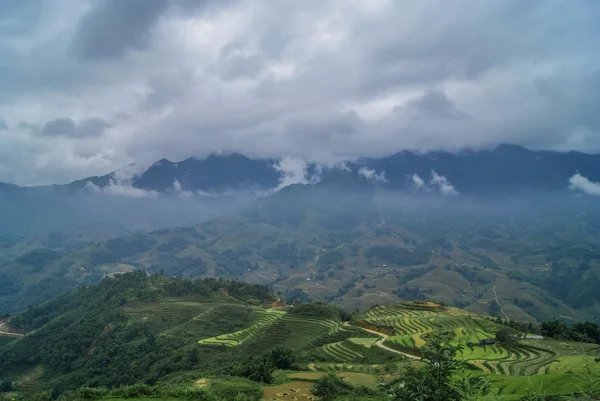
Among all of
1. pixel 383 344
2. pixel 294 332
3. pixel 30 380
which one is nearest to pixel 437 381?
pixel 383 344

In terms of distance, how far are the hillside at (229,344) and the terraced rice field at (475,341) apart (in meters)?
0.17

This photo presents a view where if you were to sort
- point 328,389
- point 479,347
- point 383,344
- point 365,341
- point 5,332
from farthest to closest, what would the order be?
point 5,332 → point 365,341 → point 383,344 → point 479,347 → point 328,389

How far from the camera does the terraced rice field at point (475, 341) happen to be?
1645 inches

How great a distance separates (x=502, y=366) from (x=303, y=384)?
71.1ft

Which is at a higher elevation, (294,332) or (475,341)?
(475,341)

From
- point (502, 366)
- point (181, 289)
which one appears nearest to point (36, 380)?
point (181, 289)

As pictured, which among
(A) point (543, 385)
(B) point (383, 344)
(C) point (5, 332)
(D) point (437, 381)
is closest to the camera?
(D) point (437, 381)

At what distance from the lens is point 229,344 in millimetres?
71000

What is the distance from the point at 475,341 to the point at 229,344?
39.2 m

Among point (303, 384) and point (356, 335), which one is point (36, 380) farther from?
point (303, 384)

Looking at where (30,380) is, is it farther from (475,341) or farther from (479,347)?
(479,347)

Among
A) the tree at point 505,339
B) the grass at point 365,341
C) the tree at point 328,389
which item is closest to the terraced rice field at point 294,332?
the grass at point 365,341

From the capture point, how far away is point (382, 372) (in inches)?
1559

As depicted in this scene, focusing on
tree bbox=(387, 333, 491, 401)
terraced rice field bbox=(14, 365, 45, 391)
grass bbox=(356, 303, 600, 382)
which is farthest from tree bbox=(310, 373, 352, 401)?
terraced rice field bbox=(14, 365, 45, 391)
